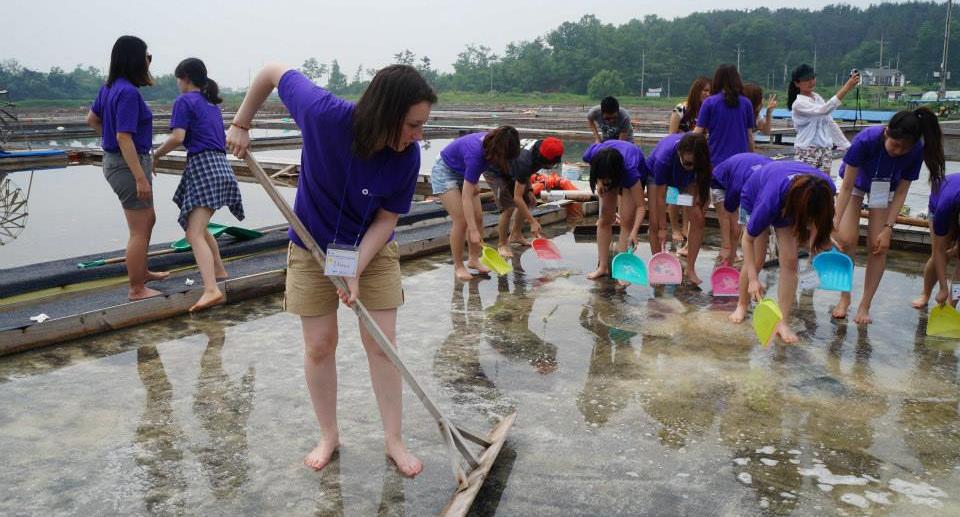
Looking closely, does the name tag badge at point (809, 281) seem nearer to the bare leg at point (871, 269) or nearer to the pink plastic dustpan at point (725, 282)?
the pink plastic dustpan at point (725, 282)

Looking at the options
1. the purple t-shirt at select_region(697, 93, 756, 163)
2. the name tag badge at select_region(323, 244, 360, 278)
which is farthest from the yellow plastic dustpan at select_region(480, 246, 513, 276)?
the name tag badge at select_region(323, 244, 360, 278)

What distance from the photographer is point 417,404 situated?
12.1 feet

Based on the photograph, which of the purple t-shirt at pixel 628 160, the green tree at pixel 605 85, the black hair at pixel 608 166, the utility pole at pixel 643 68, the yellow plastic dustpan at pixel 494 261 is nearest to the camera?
the black hair at pixel 608 166

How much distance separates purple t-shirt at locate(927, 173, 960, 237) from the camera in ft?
14.8

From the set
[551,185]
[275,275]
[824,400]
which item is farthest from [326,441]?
[551,185]

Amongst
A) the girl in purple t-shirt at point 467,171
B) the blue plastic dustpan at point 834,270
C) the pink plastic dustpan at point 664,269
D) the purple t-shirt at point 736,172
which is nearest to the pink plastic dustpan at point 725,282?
the pink plastic dustpan at point 664,269

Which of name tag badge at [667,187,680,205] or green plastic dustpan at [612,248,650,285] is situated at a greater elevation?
name tag badge at [667,187,680,205]

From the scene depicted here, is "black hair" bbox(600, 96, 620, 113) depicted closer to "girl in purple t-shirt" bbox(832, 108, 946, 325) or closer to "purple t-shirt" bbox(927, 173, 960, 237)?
"girl in purple t-shirt" bbox(832, 108, 946, 325)

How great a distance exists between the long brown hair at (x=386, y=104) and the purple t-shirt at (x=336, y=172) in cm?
7

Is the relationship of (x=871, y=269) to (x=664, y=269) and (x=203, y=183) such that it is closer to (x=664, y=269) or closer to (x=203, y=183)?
(x=664, y=269)

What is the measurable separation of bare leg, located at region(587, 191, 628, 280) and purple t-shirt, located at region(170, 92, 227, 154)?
105 inches

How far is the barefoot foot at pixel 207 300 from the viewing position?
16.2 feet

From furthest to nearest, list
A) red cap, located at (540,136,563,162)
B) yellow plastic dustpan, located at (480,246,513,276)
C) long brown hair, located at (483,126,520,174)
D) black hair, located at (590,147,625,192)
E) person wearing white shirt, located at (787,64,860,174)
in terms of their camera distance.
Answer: person wearing white shirt, located at (787,64,860,174)
red cap, located at (540,136,563,162)
yellow plastic dustpan, located at (480,246,513,276)
black hair, located at (590,147,625,192)
long brown hair, located at (483,126,520,174)

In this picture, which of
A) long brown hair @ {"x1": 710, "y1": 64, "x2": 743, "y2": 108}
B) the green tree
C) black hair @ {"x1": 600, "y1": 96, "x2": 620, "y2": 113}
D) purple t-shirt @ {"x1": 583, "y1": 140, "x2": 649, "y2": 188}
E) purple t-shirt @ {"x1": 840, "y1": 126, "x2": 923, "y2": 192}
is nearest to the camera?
purple t-shirt @ {"x1": 840, "y1": 126, "x2": 923, "y2": 192}
